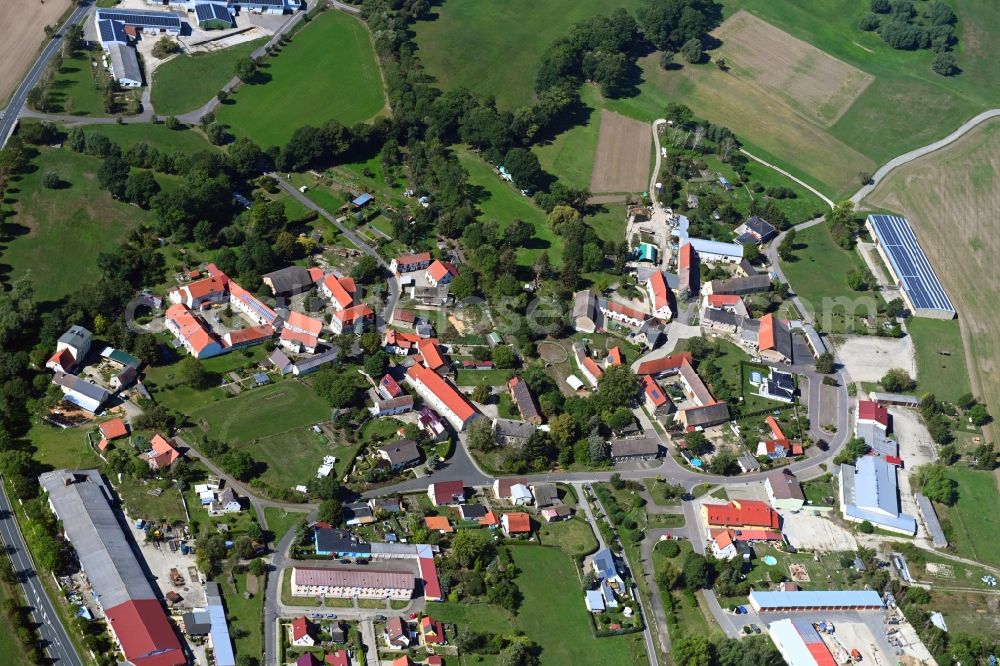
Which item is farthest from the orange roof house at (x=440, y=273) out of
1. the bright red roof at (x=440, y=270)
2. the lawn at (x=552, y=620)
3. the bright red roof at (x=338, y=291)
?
the lawn at (x=552, y=620)

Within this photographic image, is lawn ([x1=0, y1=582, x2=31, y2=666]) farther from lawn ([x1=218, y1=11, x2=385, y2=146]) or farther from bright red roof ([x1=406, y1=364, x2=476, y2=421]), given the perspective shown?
lawn ([x1=218, y1=11, x2=385, y2=146])

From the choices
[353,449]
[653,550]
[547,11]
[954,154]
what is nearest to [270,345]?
[353,449]

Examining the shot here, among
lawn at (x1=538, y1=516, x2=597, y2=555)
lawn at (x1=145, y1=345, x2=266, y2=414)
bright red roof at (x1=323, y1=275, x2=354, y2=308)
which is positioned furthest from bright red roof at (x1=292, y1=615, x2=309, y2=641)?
bright red roof at (x1=323, y1=275, x2=354, y2=308)

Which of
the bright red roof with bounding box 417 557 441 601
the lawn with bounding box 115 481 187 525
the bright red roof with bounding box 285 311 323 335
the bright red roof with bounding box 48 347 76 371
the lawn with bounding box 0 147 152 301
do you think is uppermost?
the lawn with bounding box 0 147 152 301

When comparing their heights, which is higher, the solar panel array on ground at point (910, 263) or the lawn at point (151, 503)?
the lawn at point (151, 503)

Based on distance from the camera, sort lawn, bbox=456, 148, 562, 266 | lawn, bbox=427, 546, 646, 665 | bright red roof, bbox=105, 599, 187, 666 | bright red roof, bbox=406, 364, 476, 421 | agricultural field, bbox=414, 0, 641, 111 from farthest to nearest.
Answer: agricultural field, bbox=414, 0, 641, 111 < lawn, bbox=456, 148, 562, 266 < bright red roof, bbox=406, 364, 476, 421 < lawn, bbox=427, 546, 646, 665 < bright red roof, bbox=105, 599, 187, 666

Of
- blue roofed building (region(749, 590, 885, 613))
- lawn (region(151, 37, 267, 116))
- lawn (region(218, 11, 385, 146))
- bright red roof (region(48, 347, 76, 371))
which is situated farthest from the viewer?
lawn (region(218, 11, 385, 146))

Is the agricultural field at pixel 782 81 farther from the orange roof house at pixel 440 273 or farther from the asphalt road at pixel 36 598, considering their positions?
the asphalt road at pixel 36 598
